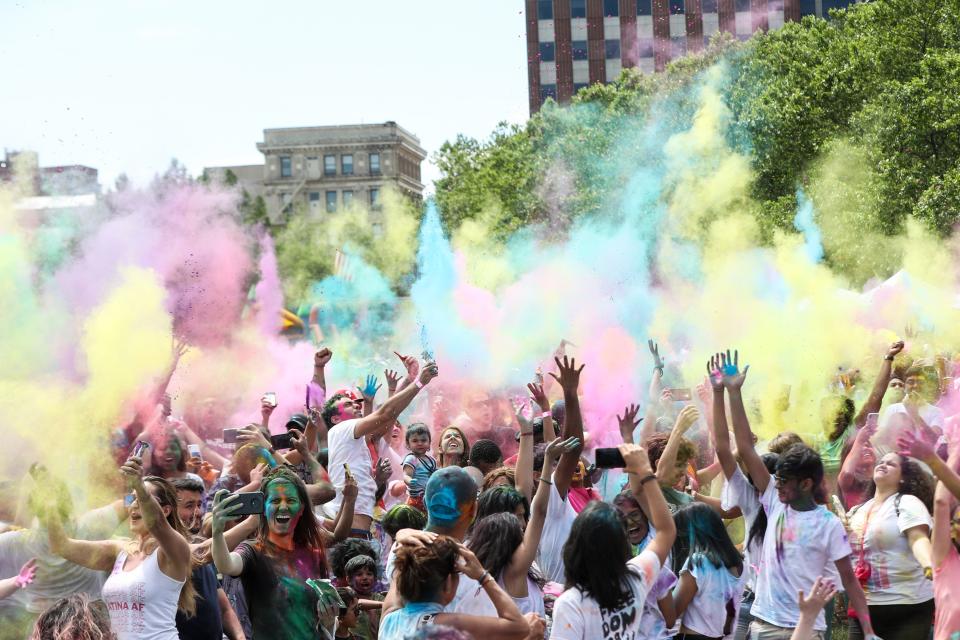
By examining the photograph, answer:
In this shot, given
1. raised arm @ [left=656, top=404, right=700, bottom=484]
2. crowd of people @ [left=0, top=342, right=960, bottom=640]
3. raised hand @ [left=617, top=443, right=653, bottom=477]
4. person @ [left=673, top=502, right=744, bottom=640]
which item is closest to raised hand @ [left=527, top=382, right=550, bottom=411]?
crowd of people @ [left=0, top=342, right=960, bottom=640]

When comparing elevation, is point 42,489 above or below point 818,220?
below

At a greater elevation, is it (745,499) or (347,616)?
(745,499)

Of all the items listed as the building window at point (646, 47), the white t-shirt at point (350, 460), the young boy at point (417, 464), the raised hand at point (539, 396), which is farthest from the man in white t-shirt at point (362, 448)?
the building window at point (646, 47)

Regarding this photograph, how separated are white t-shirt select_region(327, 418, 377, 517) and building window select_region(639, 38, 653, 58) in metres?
63.2

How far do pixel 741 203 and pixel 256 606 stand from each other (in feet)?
78.2

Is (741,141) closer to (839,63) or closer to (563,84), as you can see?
(839,63)

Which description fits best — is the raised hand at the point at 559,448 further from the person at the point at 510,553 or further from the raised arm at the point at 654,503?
the raised arm at the point at 654,503

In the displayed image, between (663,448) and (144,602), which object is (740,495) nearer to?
(663,448)

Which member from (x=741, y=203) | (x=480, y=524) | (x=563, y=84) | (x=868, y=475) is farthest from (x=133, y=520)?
(x=563, y=84)

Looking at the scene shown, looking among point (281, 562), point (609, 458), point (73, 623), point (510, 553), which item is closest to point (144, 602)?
point (281, 562)

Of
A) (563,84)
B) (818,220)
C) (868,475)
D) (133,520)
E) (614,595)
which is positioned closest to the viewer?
(614,595)

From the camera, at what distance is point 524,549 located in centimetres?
529

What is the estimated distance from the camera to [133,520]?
5191 millimetres

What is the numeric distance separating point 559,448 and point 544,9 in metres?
66.5
